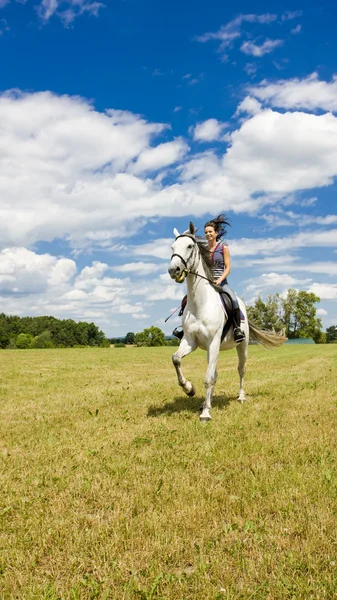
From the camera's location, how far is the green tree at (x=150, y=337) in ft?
386

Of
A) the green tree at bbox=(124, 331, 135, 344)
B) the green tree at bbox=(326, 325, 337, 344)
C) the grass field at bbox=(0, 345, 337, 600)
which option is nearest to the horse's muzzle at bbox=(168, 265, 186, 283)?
the grass field at bbox=(0, 345, 337, 600)

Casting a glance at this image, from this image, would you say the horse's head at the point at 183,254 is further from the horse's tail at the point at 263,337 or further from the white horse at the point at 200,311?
the horse's tail at the point at 263,337

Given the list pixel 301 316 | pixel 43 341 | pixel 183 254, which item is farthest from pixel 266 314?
pixel 183 254

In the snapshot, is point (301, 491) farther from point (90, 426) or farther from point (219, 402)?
point (219, 402)

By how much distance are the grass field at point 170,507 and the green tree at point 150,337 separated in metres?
108

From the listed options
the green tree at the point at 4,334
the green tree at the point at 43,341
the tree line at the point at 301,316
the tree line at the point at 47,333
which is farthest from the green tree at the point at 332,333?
the green tree at the point at 4,334

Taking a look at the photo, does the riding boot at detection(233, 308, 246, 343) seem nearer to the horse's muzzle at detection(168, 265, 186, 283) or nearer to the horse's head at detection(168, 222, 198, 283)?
the horse's head at detection(168, 222, 198, 283)

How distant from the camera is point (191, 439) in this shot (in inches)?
292

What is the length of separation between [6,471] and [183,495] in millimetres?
2842

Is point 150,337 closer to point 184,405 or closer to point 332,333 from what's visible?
point 332,333

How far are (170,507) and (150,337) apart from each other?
115 m

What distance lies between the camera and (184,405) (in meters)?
11.0

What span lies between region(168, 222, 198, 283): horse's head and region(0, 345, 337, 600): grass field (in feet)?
10.1

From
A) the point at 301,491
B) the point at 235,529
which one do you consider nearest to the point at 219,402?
the point at 301,491
